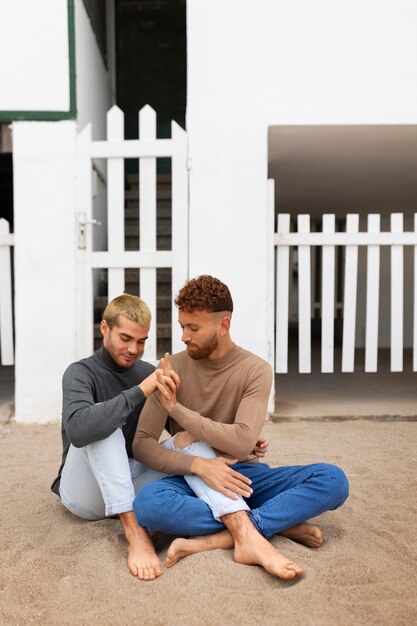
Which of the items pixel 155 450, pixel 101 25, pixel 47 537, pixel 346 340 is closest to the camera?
pixel 155 450

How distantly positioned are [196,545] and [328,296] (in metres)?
3.05

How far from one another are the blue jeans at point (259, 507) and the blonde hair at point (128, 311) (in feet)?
2.30

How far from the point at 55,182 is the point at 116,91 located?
476cm

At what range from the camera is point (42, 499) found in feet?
10.1

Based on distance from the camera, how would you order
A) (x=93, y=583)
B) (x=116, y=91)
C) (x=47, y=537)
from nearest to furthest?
(x=93, y=583), (x=47, y=537), (x=116, y=91)

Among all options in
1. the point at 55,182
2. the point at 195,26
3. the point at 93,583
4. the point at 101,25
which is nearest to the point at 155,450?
the point at 93,583

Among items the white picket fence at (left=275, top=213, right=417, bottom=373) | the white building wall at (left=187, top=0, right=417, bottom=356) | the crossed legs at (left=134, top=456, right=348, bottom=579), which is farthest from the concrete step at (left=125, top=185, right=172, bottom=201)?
the crossed legs at (left=134, top=456, right=348, bottom=579)

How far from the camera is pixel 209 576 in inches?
84.2

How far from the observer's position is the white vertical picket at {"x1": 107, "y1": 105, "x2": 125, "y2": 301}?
4641mm

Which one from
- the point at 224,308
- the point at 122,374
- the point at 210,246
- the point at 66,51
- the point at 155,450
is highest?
the point at 66,51

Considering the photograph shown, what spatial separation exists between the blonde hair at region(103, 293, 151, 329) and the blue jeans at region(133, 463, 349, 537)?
701 millimetres

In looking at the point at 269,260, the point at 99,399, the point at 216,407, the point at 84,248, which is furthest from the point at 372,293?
the point at 99,399

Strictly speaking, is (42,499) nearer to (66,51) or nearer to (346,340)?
(346,340)

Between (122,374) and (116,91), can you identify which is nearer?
(122,374)
